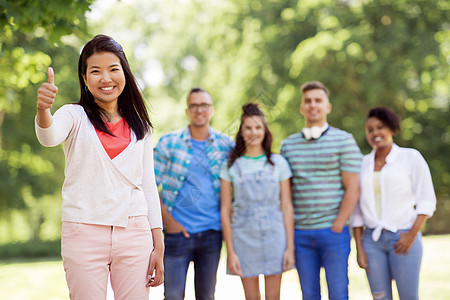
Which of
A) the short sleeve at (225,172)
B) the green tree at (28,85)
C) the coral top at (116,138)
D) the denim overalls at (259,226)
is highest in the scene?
the green tree at (28,85)

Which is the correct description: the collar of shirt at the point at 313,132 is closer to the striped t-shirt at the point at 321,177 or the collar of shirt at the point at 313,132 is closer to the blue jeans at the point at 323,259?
the striped t-shirt at the point at 321,177

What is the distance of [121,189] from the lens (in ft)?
8.20

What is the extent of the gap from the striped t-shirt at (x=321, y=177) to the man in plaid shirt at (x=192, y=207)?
2.17ft

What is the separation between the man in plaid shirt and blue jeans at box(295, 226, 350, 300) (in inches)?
27.6

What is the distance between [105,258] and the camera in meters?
2.43

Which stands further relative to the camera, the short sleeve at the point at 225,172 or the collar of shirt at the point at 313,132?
the collar of shirt at the point at 313,132

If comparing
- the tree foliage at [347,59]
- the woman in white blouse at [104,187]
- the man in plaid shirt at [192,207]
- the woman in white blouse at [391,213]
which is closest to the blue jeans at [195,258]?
the man in plaid shirt at [192,207]

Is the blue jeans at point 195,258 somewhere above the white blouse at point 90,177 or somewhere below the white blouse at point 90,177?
A: below

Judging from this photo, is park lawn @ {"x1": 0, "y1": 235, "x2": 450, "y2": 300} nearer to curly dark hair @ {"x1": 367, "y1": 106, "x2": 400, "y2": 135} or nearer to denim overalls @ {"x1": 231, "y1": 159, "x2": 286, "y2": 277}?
denim overalls @ {"x1": 231, "y1": 159, "x2": 286, "y2": 277}

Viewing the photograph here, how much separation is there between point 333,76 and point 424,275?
9143 millimetres

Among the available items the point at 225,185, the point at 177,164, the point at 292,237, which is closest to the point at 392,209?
the point at 292,237

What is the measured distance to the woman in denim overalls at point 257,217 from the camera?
4.20 meters

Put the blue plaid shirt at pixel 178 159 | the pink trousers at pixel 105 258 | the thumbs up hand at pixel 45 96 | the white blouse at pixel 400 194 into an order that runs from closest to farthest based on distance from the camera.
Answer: the thumbs up hand at pixel 45 96
the pink trousers at pixel 105 258
the white blouse at pixel 400 194
the blue plaid shirt at pixel 178 159

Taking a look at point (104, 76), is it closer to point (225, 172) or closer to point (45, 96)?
point (45, 96)
